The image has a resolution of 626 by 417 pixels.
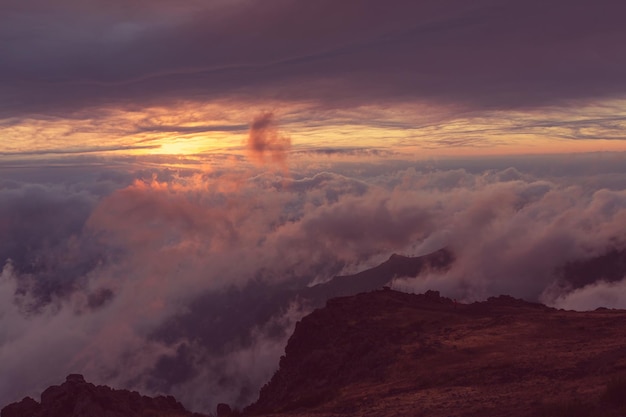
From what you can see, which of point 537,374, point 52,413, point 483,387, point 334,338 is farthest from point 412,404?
point 334,338

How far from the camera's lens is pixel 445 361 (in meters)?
31.0

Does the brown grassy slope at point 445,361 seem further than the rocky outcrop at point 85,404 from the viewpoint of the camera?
No

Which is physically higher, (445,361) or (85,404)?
(85,404)

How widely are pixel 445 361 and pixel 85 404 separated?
18897mm

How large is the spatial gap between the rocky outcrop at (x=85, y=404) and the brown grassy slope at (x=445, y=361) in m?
6.15

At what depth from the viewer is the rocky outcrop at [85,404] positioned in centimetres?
2625

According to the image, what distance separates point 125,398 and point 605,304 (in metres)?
174

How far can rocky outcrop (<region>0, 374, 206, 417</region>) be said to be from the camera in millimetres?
26250

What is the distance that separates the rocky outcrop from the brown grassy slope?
615 centimetres

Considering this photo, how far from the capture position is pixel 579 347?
29.5 m

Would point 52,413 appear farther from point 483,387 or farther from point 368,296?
point 368,296

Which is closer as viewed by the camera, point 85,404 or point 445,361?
point 85,404

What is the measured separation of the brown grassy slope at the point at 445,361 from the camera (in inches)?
847

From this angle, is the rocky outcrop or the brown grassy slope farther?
the rocky outcrop
